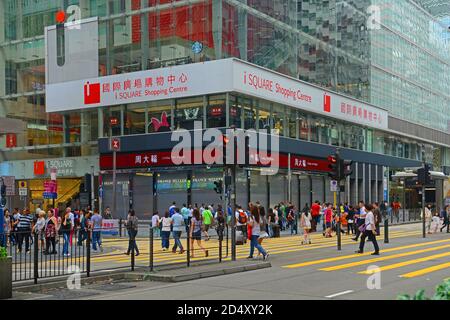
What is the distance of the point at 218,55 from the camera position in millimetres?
36719

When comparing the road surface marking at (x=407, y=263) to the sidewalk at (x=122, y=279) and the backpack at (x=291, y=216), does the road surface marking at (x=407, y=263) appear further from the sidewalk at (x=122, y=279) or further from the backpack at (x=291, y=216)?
the backpack at (x=291, y=216)

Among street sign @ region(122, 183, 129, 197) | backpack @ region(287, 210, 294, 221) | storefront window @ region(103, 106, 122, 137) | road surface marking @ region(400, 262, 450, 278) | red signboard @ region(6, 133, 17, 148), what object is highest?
storefront window @ region(103, 106, 122, 137)

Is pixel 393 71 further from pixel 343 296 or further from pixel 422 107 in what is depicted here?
pixel 343 296

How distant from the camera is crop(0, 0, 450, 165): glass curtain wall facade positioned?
125 feet

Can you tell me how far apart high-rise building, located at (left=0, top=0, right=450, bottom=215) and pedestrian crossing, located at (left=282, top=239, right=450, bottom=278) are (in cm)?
1759

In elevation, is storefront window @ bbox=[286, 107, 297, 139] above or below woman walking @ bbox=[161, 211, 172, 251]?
above

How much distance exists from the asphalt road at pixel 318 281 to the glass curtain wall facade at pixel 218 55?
19941 mm

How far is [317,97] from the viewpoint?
44.8 m

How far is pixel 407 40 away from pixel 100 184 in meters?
38.8

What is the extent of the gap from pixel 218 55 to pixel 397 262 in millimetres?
22282

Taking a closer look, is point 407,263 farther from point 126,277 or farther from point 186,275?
point 126,277

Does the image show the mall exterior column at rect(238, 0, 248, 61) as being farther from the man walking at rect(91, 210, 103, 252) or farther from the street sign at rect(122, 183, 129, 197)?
the man walking at rect(91, 210, 103, 252)

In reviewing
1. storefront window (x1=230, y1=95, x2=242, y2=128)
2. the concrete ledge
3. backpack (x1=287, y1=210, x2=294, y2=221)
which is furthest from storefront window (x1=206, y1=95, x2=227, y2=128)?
the concrete ledge

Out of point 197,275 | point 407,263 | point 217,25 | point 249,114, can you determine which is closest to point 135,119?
point 249,114
